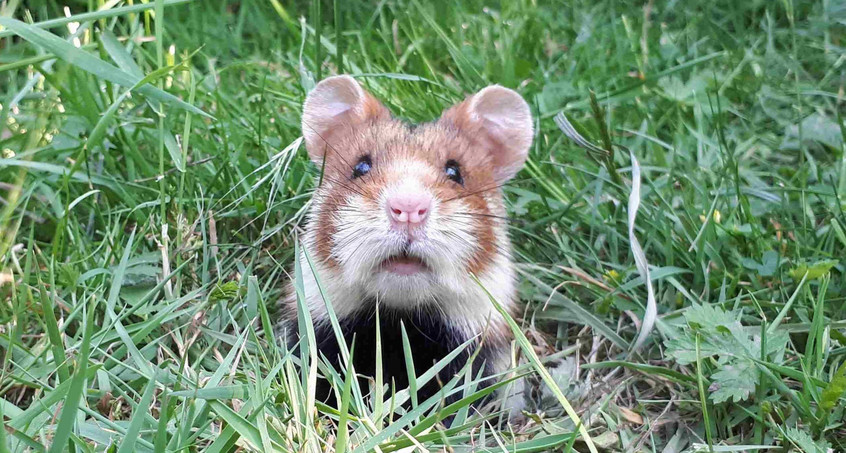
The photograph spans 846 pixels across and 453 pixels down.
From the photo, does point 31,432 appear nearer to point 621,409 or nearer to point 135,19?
point 621,409

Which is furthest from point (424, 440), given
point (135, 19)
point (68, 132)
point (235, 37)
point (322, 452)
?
point (235, 37)

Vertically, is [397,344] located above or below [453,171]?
below

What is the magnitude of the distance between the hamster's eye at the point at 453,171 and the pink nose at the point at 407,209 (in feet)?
1.81

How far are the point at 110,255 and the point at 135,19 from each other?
168 cm

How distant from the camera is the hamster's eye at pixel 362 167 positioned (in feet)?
11.9

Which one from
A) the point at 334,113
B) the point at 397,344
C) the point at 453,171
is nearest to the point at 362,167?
the point at 453,171

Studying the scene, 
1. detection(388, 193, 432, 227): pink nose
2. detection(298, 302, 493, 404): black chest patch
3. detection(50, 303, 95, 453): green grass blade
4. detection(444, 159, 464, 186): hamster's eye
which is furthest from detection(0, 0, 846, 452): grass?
detection(444, 159, 464, 186): hamster's eye

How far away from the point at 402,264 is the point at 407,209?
0.24 metres

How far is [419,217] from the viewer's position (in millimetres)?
3080

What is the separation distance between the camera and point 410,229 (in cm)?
308

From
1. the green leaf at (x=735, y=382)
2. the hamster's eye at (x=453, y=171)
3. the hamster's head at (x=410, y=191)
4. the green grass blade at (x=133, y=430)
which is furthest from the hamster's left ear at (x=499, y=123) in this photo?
the green grass blade at (x=133, y=430)

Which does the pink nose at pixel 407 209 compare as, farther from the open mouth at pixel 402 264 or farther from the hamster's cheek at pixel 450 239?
the open mouth at pixel 402 264

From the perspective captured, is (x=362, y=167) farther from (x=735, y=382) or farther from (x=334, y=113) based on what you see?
(x=735, y=382)

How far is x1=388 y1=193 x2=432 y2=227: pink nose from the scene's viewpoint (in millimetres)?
3064
